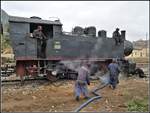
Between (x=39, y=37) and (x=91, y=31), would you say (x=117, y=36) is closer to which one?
(x=91, y=31)

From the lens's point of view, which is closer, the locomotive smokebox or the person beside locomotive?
the locomotive smokebox

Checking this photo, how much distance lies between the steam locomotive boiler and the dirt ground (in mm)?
1003

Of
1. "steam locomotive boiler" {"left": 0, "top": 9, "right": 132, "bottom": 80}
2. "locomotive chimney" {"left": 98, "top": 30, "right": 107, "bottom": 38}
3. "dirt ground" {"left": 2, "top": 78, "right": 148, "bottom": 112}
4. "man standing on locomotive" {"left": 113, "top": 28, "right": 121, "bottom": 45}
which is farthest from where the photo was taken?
"man standing on locomotive" {"left": 113, "top": 28, "right": 121, "bottom": 45}

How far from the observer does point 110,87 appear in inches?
641

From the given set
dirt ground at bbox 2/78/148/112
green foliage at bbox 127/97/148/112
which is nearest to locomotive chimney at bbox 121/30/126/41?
dirt ground at bbox 2/78/148/112

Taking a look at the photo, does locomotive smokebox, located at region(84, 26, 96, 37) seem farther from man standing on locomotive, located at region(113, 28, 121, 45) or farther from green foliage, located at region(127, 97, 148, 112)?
green foliage, located at region(127, 97, 148, 112)

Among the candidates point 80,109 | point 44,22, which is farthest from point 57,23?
point 80,109

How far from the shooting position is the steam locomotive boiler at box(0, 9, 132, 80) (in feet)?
54.9

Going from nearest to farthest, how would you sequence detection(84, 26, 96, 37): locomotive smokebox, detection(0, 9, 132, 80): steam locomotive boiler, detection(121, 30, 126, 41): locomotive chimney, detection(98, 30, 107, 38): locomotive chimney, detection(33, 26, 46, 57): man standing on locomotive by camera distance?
detection(0, 9, 132, 80): steam locomotive boiler, detection(33, 26, 46, 57): man standing on locomotive, detection(84, 26, 96, 37): locomotive smokebox, detection(98, 30, 107, 38): locomotive chimney, detection(121, 30, 126, 41): locomotive chimney

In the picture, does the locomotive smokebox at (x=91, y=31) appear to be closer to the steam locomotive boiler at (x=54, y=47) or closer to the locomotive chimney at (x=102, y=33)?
the steam locomotive boiler at (x=54, y=47)

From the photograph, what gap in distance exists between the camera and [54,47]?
58.6 feet

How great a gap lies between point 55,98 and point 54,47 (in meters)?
5.95

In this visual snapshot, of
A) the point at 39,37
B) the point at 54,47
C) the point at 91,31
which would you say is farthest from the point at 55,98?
the point at 91,31

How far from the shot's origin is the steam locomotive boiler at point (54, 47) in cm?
Answer: 1673
